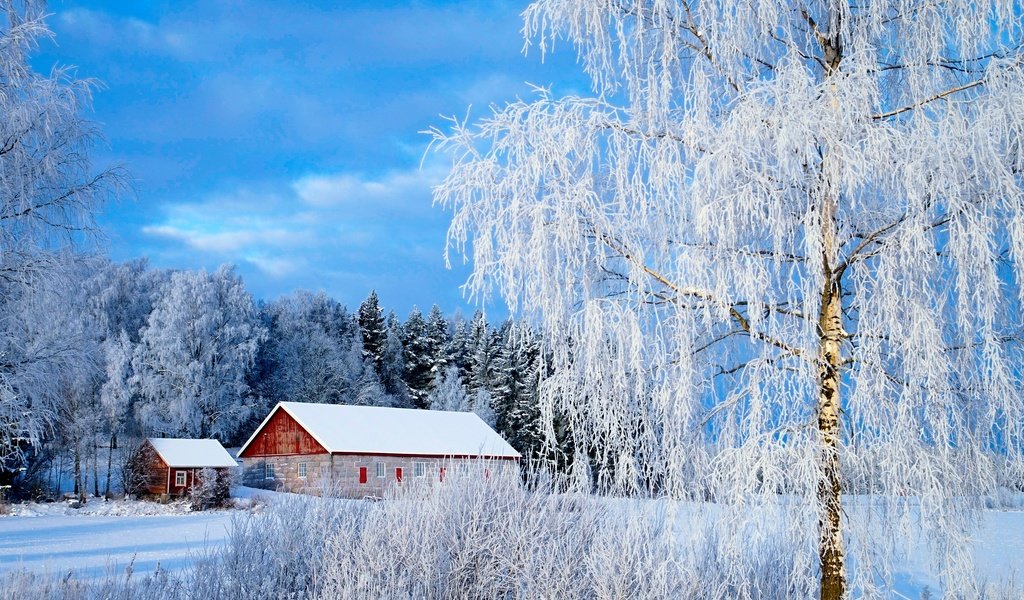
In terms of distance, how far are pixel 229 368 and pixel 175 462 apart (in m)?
10.0

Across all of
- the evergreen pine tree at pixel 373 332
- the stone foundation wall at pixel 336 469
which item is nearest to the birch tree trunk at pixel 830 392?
the stone foundation wall at pixel 336 469

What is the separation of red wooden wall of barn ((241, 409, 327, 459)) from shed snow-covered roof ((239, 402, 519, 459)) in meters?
0.43

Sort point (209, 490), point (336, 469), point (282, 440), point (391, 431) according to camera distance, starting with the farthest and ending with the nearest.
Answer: point (282, 440)
point (391, 431)
point (336, 469)
point (209, 490)

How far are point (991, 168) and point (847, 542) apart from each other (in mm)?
2441

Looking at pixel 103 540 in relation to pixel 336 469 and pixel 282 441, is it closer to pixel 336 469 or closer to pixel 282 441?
pixel 336 469

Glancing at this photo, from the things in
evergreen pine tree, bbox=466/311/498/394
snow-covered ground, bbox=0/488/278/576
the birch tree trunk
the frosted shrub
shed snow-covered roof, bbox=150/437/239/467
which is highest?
evergreen pine tree, bbox=466/311/498/394

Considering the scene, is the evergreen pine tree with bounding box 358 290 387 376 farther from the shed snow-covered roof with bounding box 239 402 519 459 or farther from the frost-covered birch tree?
the frost-covered birch tree

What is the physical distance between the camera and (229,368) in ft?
148

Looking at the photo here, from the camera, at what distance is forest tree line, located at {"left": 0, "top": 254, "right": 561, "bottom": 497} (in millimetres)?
38375

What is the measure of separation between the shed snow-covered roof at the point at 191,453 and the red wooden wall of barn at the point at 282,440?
2314mm

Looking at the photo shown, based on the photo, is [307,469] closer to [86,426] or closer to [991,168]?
[86,426]

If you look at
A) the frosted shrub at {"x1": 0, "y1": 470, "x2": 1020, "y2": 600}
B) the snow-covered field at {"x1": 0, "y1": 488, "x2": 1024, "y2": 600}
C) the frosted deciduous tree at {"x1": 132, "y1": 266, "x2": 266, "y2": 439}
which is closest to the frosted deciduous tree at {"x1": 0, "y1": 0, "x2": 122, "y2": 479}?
the snow-covered field at {"x1": 0, "y1": 488, "x2": 1024, "y2": 600}

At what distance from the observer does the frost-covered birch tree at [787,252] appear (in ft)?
15.7

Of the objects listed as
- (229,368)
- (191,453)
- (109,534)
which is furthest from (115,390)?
(109,534)
